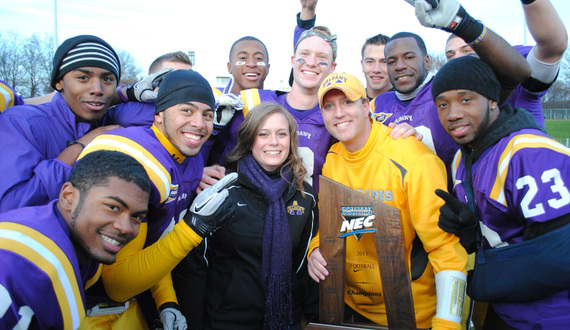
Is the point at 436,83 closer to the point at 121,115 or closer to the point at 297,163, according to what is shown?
the point at 297,163

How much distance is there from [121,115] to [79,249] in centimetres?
167

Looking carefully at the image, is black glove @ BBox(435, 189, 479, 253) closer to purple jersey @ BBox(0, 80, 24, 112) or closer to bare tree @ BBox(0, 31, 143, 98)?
purple jersey @ BBox(0, 80, 24, 112)

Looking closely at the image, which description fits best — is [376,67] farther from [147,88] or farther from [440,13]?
[147,88]

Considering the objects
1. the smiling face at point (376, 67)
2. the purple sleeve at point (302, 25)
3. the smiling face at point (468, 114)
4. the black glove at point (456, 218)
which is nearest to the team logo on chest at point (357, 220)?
the black glove at point (456, 218)

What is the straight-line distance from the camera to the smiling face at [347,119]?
2.69 metres

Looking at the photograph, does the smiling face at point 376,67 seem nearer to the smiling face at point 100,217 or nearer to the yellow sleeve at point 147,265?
the yellow sleeve at point 147,265

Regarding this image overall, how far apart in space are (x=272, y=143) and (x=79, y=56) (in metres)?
1.65

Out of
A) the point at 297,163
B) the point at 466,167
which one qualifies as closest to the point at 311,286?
the point at 297,163

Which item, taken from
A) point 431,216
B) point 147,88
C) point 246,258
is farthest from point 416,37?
point 246,258

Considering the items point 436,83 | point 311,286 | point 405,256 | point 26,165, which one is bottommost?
point 311,286

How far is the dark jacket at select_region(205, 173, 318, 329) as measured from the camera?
2637mm

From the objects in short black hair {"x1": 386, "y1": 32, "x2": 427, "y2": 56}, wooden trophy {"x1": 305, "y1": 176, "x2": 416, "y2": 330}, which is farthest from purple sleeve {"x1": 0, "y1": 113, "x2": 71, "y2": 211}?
short black hair {"x1": 386, "y1": 32, "x2": 427, "y2": 56}

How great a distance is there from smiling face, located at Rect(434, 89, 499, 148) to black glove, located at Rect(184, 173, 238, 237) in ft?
5.17

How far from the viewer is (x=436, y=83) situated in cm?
246
